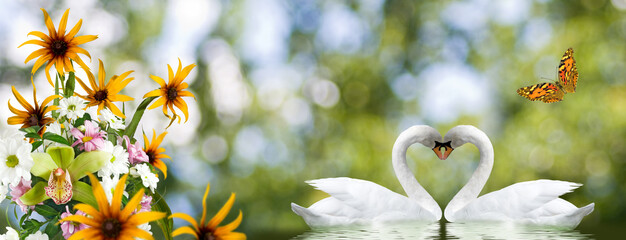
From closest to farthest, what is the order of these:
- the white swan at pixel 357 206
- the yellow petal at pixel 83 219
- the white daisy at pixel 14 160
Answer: the yellow petal at pixel 83 219 → the white daisy at pixel 14 160 → the white swan at pixel 357 206

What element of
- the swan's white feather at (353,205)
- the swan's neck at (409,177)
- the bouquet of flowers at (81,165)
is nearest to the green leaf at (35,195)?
the bouquet of flowers at (81,165)

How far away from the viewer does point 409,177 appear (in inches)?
110

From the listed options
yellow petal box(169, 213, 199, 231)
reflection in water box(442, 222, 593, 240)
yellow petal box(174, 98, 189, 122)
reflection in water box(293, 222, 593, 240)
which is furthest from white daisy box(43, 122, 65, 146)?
reflection in water box(442, 222, 593, 240)

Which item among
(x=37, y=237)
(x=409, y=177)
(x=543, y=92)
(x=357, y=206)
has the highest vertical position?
(x=543, y=92)

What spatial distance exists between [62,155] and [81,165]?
0.03 metres

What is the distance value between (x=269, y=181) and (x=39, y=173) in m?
2.26

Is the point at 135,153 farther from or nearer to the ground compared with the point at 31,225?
farther from the ground

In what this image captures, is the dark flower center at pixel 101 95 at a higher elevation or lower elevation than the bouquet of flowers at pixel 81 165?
higher

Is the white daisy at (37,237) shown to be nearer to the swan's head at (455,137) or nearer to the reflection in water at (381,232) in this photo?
the reflection in water at (381,232)

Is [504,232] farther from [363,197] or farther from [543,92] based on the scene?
[543,92]

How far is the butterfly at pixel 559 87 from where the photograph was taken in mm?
2912

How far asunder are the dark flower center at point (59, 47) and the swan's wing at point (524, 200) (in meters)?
2.01

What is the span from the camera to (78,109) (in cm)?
105

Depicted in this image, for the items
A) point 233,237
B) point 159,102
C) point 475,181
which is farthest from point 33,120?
point 475,181
